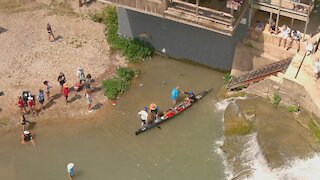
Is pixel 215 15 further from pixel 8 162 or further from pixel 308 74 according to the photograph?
pixel 8 162

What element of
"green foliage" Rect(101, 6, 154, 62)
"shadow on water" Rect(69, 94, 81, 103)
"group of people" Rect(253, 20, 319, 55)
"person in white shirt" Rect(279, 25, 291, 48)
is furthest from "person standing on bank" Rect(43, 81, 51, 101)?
"person in white shirt" Rect(279, 25, 291, 48)

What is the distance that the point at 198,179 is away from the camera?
2722 centimetres

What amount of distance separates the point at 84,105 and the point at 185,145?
698 centimetres

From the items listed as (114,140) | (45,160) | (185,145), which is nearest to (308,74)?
(185,145)

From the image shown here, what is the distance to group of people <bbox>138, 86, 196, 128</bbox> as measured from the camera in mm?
29734

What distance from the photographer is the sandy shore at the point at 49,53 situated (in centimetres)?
3186

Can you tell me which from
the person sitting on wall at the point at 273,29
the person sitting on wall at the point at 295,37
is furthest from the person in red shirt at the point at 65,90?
the person sitting on wall at the point at 295,37

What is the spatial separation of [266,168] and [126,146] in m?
8.04

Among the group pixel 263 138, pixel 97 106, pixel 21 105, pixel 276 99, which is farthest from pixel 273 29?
pixel 21 105

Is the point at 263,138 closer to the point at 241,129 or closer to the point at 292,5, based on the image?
the point at 241,129

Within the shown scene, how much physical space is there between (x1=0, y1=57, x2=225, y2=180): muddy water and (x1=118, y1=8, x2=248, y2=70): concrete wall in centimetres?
187

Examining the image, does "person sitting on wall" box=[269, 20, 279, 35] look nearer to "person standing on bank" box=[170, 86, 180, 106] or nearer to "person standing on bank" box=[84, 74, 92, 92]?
"person standing on bank" box=[170, 86, 180, 106]

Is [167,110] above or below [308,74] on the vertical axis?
below

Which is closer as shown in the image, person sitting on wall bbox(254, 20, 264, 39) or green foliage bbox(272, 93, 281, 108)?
green foliage bbox(272, 93, 281, 108)
